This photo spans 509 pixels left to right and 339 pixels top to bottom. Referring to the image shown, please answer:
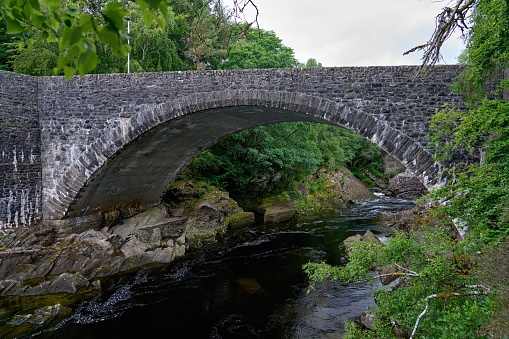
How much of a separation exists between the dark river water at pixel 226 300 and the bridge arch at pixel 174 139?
144 inches

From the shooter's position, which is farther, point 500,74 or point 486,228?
point 500,74

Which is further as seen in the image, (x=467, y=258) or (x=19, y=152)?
(x=19, y=152)

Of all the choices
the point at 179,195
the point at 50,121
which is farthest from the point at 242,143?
the point at 50,121

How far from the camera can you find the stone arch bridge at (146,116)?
894 cm

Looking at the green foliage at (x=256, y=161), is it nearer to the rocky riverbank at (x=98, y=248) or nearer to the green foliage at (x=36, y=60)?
the rocky riverbank at (x=98, y=248)

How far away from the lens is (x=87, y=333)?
7.92 m

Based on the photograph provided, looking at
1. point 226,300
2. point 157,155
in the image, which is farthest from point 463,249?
point 157,155

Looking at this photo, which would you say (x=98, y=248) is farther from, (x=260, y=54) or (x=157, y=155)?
(x=260, y=54)

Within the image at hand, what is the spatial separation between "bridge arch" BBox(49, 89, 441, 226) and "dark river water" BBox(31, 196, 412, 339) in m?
3.66

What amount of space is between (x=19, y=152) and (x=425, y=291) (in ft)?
40.6

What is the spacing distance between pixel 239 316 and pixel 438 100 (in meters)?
7.06

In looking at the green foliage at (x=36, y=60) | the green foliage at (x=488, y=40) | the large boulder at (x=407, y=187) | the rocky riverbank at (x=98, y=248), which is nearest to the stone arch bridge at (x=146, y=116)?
the rocky riverbank at (x=98, y=248)

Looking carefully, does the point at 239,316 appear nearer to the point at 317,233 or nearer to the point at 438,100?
the point at 438,100

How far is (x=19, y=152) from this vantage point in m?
11.9
